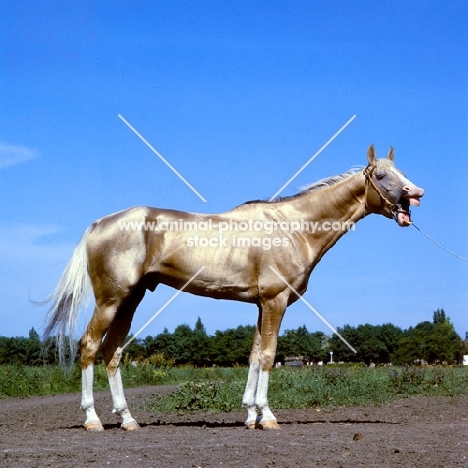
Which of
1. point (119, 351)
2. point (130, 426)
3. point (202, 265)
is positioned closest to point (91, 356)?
point (119, 351)

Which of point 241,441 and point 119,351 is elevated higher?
point 119,351

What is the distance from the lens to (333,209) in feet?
29.3

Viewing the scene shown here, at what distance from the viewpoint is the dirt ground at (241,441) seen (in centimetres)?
596

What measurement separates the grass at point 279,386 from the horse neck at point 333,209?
3.80 meters

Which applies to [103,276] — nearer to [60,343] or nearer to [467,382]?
[60,343]

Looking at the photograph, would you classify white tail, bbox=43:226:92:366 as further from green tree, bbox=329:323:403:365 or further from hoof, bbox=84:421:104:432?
green tree, bbox=329:323:403:365

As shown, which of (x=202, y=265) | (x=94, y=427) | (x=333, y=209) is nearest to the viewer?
(x=94, y=427)

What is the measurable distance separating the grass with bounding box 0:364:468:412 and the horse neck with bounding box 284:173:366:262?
3.80 meters

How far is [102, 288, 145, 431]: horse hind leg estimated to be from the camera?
8.38m

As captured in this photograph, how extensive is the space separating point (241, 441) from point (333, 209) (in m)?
3.27

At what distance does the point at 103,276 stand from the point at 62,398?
7783 mm

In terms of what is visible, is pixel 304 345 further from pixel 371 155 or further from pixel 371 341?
pixel 371 155

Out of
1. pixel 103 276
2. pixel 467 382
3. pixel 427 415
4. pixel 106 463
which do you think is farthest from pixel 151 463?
pixel 467 382

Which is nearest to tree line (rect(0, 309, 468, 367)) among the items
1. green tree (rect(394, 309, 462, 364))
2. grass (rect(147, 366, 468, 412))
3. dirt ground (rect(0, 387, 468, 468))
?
green tree (rect(394, 309, 462, 364))
